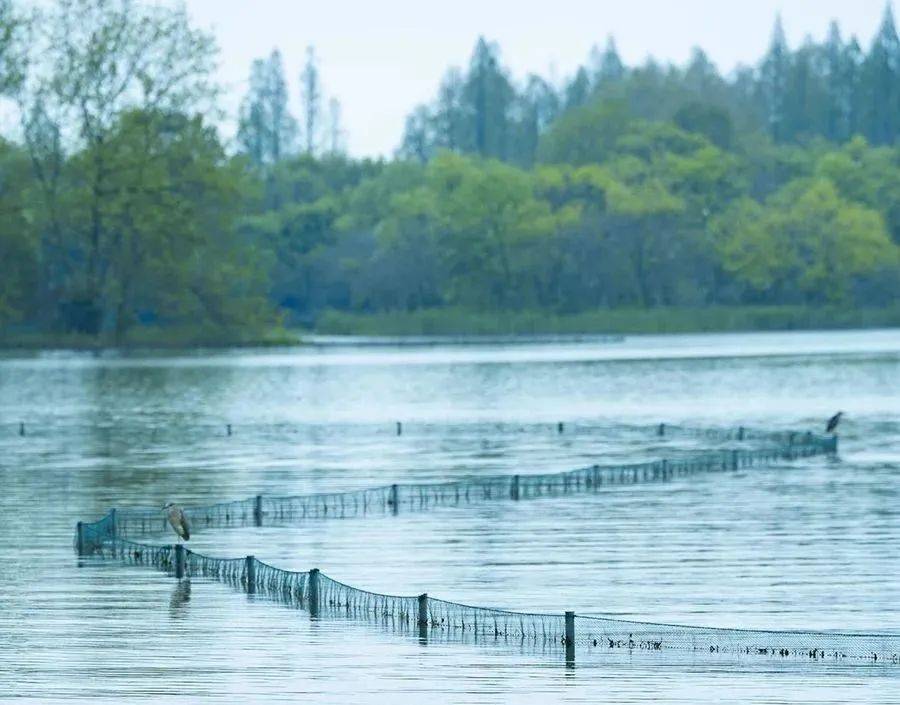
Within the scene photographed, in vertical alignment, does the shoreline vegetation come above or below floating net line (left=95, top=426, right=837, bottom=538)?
above

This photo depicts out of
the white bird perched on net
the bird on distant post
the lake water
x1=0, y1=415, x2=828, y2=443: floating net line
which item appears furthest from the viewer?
x1=0, y1=415, x2=828, y2=443: floating net line

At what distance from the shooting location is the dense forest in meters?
121

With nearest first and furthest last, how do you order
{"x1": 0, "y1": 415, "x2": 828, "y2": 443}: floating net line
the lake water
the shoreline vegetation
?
1. the lake water
2. {"x1": 0, "y1": 415, "x2": 828, "y2": 443}: floating net line
3. the shoreline vegetation

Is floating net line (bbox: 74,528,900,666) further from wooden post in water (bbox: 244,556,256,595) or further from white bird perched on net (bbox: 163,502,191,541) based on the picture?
white bird perched on net (bbox: 163,502,191,541)

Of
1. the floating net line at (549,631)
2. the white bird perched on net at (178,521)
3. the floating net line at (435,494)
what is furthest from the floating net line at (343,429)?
the floating net line at (549,631)

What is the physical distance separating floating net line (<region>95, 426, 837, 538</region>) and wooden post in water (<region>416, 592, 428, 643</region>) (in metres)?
10.0

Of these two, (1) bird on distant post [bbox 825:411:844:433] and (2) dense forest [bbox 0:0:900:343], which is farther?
(2) dense forest [bbox 0:0:900:343]

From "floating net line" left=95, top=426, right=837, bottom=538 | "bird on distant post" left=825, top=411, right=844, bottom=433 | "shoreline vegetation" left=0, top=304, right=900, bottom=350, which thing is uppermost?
"shoreline vegetation" left=0, top=304, right=900, bottom=350

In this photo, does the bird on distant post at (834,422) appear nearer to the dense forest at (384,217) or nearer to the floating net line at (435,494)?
the floating net line at (435,494)

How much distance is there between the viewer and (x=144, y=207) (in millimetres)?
120188

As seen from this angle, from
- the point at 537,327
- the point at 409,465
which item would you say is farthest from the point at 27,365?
the point at 409,465

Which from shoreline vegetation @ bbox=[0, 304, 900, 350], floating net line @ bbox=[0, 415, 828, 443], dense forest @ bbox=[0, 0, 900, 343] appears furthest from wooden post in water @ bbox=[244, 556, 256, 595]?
shoreline vegetation @ bbox=[0, 304, 900, 350]

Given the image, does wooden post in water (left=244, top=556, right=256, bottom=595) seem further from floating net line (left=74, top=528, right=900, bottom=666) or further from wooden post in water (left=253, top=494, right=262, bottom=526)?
wooden post in water (left=253, top=494, right=262, bottom=526)

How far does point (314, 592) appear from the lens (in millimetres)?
26422
